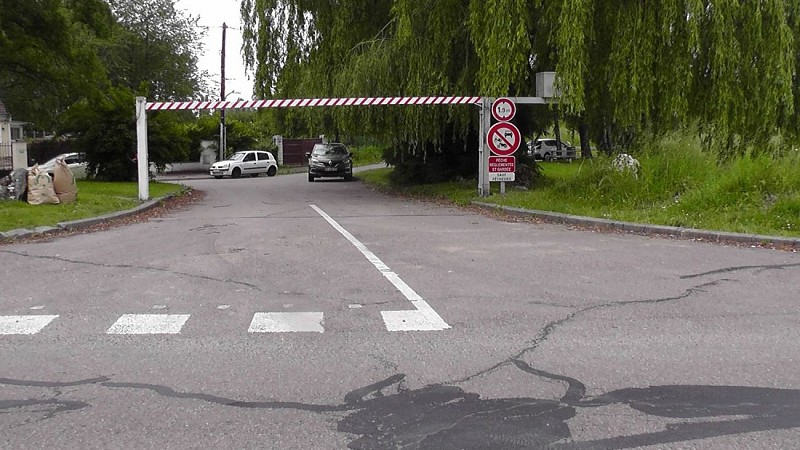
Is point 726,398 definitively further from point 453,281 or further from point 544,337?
point 453,281

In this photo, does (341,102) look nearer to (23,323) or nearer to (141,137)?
(141,137)

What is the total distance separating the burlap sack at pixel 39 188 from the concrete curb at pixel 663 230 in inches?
419

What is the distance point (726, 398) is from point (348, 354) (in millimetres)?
2671

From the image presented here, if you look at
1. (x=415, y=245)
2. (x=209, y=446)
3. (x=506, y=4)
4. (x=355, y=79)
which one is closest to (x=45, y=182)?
(x=355, y=79)

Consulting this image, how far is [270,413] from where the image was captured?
4.42 meters

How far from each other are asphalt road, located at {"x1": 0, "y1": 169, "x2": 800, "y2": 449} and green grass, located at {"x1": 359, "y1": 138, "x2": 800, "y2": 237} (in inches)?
80.8

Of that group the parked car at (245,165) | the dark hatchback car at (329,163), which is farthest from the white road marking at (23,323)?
the parked car at (245,165)

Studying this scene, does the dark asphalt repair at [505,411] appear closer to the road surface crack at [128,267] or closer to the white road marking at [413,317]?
the white road marking at [413,317]

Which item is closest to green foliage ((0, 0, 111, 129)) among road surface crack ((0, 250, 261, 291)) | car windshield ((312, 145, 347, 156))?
car windshield ((312, 145, 347, 156))

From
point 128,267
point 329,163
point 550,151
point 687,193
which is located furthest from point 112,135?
point 550,151

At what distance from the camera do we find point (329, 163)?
34.0 metres

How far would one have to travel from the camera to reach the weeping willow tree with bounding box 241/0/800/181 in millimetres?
15820

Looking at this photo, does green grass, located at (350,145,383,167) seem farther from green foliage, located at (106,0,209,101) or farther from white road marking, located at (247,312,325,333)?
white road marking, located at (247,312,325,333)

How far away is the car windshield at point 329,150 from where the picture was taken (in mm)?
34459
